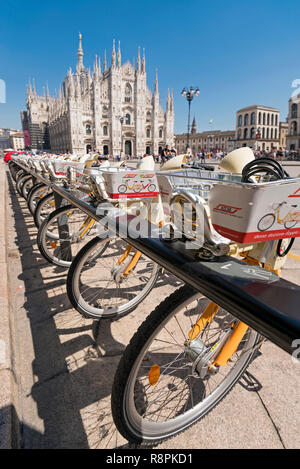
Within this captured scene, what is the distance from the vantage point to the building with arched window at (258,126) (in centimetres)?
7556

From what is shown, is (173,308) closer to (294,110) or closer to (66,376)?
(66,376)

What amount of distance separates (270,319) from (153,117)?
61.8 metres

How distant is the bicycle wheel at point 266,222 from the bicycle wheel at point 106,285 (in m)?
1.34

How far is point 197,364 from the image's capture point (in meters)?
1.38

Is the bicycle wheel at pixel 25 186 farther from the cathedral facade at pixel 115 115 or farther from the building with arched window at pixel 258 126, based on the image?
the building with arched window at pixel 258 126

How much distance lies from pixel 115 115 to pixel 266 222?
57.0 meters

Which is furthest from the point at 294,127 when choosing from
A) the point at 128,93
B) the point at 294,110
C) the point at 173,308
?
the point at 173,308

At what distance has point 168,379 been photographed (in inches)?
65.4

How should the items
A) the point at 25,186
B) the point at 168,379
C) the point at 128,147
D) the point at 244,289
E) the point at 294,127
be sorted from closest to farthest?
the point at 244,289 → the point at 168,379 → the point at 25,186 → the point at 128,147 → the point at 294,127

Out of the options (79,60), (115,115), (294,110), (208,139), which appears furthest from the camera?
(208,139)

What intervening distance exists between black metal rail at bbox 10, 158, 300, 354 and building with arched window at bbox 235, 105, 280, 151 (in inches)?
3275

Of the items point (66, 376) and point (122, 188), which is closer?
point (66, 376)

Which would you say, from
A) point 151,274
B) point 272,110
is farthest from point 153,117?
point 151,274

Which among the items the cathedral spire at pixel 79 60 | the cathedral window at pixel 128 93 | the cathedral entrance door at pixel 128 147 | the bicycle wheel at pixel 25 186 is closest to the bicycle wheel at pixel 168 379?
the bicycle wheel at pixel 25 186
